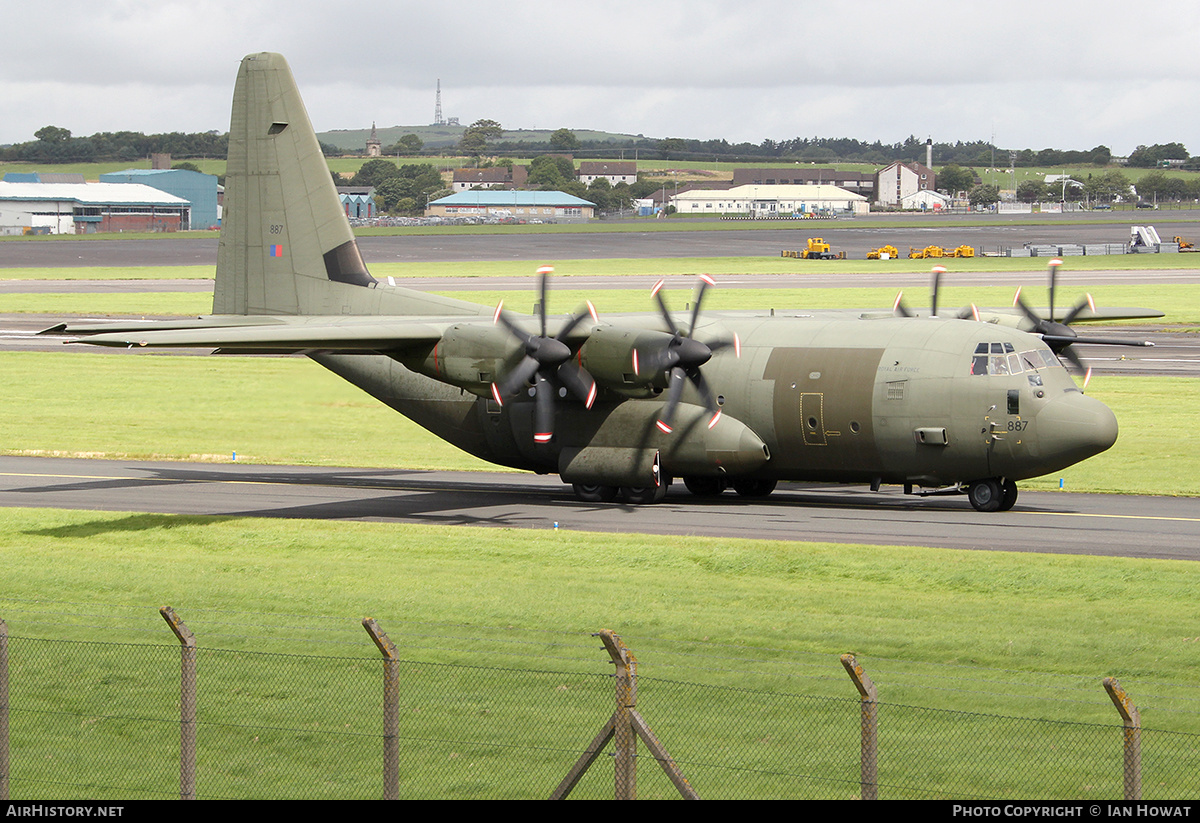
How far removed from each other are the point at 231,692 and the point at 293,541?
36.7ft

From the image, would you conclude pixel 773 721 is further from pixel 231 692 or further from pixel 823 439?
pixel 823 439

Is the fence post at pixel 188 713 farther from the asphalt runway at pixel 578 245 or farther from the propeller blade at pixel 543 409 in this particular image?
the asphalt runway at pixel 578 245

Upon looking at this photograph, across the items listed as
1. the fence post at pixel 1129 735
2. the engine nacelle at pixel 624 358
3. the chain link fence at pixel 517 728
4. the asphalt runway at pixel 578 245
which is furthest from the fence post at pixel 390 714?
the asphalt runway at pixel 578 245

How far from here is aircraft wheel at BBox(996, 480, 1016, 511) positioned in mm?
33125

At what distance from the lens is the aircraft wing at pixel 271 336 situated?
30094mm

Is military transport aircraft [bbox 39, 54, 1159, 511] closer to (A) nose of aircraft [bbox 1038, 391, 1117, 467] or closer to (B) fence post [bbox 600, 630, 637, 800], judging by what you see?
(A) nose of aircraft [bbox 1038, 391, 1117, 467]

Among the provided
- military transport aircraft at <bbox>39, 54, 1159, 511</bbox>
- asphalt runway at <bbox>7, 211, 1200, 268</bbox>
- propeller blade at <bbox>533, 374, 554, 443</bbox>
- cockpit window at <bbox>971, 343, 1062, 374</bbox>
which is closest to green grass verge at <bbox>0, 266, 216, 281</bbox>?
asphalt runway at <bbox>7, 211, 1200, 268</bbox>

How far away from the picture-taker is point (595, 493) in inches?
1438

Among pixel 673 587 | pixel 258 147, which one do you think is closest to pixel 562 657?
pixel 673 587

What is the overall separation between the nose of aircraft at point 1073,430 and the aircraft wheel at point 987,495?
82.0 inches

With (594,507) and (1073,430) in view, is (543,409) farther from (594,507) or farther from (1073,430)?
(1073,430)

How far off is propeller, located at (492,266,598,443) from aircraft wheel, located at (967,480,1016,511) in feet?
31.6

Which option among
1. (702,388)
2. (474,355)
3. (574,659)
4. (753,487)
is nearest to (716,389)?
(702,388)
